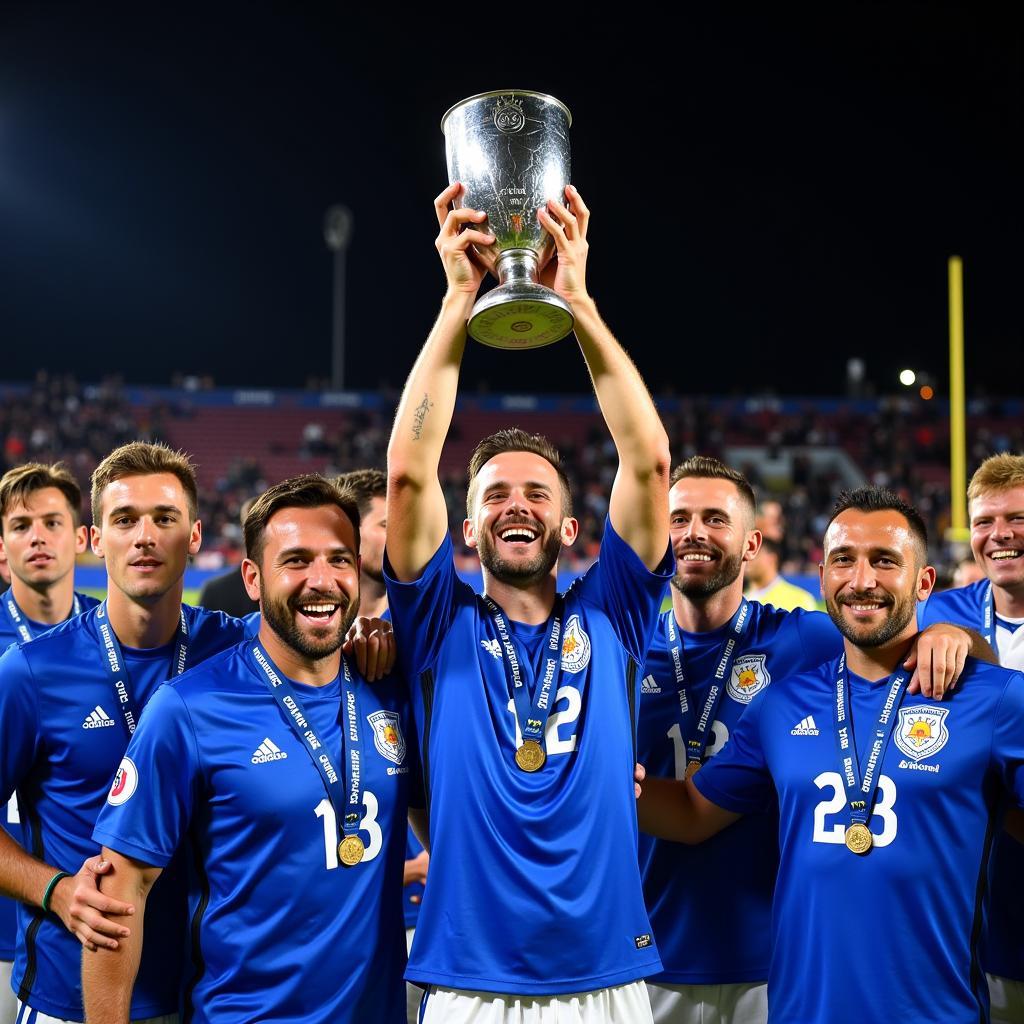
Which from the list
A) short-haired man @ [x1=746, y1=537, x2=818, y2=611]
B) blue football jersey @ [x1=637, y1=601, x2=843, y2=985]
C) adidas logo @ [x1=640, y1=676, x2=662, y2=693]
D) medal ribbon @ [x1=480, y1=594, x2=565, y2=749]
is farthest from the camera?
short-haired man @ [x1=746, y1=537, x2=818, y2=611]

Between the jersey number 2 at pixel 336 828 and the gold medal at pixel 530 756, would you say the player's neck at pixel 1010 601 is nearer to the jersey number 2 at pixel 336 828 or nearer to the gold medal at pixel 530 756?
the gold medal at pixel 530 756

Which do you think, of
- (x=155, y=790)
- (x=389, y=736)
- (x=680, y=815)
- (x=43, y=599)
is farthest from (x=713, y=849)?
(x=43, y=599)

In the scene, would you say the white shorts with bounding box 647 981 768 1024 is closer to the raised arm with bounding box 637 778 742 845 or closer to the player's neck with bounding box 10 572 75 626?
the raised arm with bounding box 637 778 742 845

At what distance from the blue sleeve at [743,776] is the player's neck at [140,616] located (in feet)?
5.13

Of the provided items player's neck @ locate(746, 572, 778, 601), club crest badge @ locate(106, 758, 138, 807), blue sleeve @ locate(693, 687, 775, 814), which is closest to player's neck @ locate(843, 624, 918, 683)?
blue sleeve @ locate(693, 687, 775, 814)

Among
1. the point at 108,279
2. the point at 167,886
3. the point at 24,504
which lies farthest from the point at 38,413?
the point at 167,886

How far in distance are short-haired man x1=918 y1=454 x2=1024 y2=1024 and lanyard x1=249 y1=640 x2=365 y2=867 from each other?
197 cm

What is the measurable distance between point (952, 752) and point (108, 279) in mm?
42714

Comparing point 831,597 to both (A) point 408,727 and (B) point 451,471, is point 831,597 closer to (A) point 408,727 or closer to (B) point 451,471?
(A) point 408,727

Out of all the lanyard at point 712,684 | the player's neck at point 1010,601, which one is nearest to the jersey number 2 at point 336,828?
the lanyard at point 712,684

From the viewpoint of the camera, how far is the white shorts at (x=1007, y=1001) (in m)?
3.20

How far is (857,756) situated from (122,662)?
195 cm

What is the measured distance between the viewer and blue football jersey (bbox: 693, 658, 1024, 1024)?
8.29 feet

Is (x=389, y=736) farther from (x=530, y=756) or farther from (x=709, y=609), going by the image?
(x=709, y=609)
